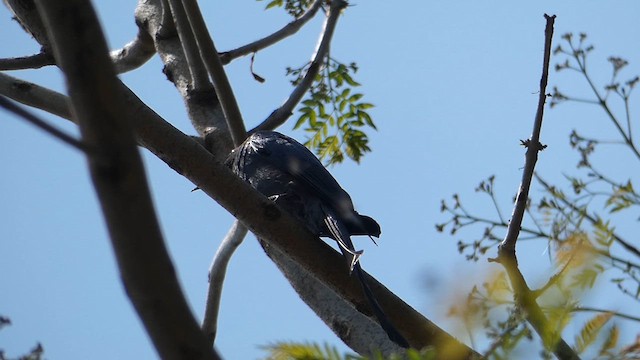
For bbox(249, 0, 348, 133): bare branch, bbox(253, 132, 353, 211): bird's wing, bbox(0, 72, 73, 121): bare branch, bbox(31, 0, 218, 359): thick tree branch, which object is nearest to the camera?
bbox(31, 0, 218, 359): thick tree branch

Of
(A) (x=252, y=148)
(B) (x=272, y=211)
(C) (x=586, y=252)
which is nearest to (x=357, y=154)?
(A) (x=252, y=148)

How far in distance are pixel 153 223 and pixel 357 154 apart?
12.1ft

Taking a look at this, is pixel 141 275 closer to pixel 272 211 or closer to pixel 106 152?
pixel 106 152

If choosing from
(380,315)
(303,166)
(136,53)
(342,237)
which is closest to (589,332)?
(380,315)

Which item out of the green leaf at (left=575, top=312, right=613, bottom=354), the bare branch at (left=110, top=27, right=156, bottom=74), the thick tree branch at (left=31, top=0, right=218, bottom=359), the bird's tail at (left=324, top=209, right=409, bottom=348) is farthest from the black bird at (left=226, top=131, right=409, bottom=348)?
the thick tree branch at (left=31, top=0, right=218, bottom=359)

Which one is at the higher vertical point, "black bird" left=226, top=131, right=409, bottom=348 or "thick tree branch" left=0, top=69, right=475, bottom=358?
"black bird" left=226, top=131, right=409, bottom=348

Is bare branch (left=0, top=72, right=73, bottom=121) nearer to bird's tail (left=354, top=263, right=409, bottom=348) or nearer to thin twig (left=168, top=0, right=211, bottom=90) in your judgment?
thin twig (left=168, top=0, right=211, bottom=90)

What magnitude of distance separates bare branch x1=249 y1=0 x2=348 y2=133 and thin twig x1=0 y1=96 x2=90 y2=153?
120 inches

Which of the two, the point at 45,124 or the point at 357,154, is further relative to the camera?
the point at 357,154

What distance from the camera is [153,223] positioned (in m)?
1.59

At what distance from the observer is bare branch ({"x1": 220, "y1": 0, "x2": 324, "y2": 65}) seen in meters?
5.22

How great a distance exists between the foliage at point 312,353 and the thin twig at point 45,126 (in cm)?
57

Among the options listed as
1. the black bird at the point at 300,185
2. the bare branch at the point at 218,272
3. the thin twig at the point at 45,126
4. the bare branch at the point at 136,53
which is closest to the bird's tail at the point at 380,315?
the black bird at the point at 300,185

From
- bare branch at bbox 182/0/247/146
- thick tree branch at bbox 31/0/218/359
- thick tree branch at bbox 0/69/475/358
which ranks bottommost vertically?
thick tree branch at bbox 31/0/218/359
